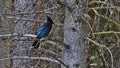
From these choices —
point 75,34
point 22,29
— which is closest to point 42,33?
point 75,34

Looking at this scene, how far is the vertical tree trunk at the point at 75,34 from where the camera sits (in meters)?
5.07

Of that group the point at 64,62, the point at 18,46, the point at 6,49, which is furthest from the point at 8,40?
the point at 64,62

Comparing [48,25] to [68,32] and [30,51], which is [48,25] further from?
[30,51]

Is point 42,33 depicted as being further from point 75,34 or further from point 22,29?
point 22,29

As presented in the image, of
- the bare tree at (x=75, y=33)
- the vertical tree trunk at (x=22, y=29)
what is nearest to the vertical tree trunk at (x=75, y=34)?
the bare tree at (x=75, y=33)

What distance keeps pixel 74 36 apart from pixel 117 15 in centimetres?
162

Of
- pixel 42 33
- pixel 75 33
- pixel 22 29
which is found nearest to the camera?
pixel 75 33

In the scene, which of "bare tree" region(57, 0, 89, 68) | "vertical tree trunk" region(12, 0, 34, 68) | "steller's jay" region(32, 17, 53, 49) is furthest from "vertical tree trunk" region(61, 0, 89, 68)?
"vertical tree trunk" region(12, 0, 34, 68)

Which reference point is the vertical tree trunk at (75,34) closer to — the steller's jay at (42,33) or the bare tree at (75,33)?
the bare tree at (75,33)

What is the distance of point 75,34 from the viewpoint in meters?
5.13

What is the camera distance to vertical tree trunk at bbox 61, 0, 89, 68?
200 inches

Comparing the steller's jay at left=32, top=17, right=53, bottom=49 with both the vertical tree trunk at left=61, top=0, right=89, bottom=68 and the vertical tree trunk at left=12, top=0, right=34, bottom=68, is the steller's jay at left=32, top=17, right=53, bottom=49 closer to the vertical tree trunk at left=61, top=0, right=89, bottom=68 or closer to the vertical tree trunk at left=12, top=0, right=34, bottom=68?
the vertical tree trunk at left=61, top=0, right=89, bottom=68

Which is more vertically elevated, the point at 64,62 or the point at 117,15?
the point at 117,15

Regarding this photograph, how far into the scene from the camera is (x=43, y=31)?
5.84 meters
